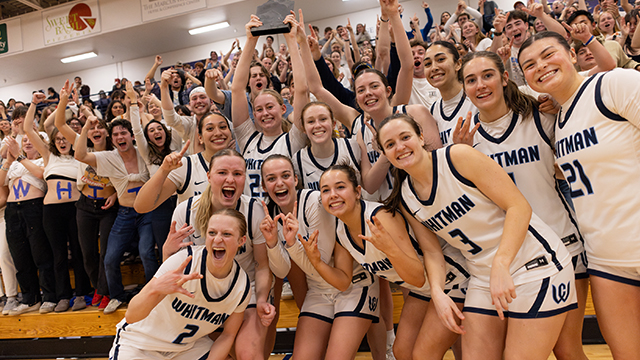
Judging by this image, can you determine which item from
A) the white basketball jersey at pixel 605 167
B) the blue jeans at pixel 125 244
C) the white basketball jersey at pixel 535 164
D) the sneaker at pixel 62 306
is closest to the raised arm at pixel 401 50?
the white basketball jersey at pixel 535 164

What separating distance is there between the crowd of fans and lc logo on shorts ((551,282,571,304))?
85 cm

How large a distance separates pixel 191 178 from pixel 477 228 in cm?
207

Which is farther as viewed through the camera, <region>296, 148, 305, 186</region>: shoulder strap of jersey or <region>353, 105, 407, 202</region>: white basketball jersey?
<region>296, 148, 305, 186</region>: shoulder strap of jersey

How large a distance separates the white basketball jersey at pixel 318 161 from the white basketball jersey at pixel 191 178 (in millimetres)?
710

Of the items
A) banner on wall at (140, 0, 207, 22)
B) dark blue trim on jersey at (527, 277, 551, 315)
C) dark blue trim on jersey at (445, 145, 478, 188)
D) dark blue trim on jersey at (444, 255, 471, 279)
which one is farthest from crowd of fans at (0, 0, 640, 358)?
banner on wall at (140, 0, 207, 22)

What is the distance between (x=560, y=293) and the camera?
1712mm

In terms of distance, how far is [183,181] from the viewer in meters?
2.89

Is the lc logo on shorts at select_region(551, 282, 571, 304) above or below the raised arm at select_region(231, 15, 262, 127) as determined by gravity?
below

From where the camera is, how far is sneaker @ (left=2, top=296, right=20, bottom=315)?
4348 mm

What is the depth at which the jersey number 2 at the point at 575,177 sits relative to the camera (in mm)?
1725

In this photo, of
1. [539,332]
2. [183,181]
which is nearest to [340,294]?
[539,332]

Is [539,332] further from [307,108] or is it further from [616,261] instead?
[307,108]

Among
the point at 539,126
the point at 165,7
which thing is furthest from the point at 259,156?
the point at 165,7

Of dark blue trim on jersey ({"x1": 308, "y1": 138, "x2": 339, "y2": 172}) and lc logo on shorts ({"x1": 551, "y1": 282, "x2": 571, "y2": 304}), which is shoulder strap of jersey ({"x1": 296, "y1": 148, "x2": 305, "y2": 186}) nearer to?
dark blue trim on jersey ({"x1": 308, "y1": 138, "x2": 339, "y2": 172})
